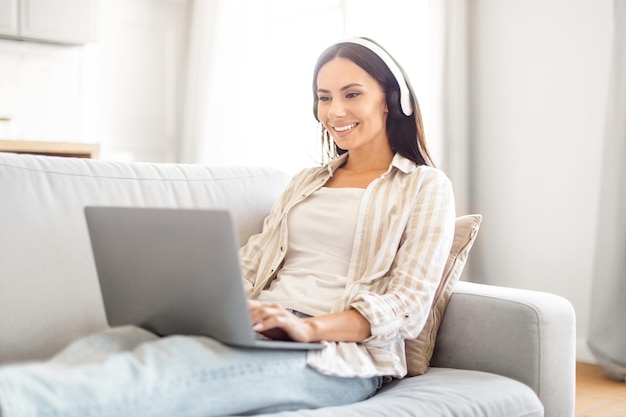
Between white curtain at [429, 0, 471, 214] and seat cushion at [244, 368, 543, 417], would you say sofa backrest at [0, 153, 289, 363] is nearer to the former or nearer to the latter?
seat cushion at [244, 368, 543, 417]

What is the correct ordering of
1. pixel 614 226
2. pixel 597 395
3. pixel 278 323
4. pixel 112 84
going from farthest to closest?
pixel 112 84, pixel 614 226, pixel 597 395, pixel 278 323

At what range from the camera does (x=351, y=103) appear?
1.82 m

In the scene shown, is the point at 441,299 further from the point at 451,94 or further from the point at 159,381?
the point at 451,94

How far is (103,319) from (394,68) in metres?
0.86

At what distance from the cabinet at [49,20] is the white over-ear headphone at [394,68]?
2.96 meters

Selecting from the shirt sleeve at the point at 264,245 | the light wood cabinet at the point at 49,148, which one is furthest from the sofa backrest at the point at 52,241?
the light wood cabinet at the point at 49,148

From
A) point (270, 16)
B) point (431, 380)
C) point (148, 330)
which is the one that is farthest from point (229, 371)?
point (270, 16)

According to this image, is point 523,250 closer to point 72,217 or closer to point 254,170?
point 254,170

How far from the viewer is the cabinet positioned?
421 cm

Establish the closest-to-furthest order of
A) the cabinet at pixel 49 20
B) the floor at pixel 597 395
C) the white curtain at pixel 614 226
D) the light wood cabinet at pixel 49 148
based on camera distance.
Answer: the floor at pixel 597 395, the white curtain at pixel 614 226, the light wood cabinet at pixel 49 148, the cabinet at pixel 49 20

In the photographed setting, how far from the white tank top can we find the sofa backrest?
11.7 inches

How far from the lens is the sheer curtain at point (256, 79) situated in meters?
4.38

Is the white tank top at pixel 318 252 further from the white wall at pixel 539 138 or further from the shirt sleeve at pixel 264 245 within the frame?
the white wall at pixel 539 138

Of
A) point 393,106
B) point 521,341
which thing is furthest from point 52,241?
point 521,341
